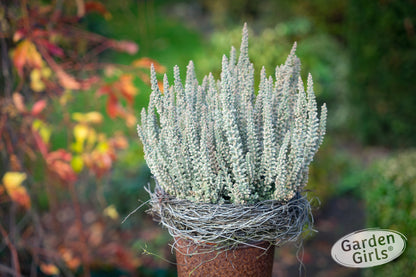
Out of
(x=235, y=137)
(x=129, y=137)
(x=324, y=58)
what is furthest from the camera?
(x=324, y=58)

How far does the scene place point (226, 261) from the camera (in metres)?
1.29

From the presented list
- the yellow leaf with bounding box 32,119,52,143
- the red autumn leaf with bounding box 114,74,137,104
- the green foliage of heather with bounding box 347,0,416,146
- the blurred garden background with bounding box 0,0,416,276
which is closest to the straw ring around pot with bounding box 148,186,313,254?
the blurred garden background with bounding box 0,0,416,276

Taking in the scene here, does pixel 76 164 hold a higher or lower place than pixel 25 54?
lower

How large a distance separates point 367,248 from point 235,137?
2.13 ft

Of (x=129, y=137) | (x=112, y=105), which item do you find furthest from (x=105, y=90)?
(x=129, y=137)

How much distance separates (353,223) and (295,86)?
3.21m

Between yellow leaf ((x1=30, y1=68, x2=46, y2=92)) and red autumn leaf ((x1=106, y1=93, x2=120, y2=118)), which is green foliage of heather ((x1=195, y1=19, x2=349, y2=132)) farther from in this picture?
yellow leaf ((x1=30, y1=68, x2=46, y2=92))

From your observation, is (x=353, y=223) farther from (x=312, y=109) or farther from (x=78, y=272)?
(x=312, y=109)

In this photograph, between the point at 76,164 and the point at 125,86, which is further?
the point at 76,164

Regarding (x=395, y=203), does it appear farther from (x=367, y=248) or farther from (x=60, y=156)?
(x=60, y=156)

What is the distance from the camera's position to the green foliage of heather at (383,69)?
16.0ft

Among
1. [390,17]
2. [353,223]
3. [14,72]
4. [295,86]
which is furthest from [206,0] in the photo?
[295,86]

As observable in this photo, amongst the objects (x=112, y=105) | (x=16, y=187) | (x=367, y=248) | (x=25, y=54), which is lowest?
(x=367, y=248)

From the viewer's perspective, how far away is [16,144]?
2.49 metres
